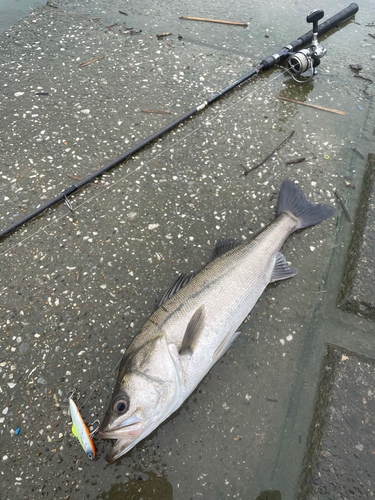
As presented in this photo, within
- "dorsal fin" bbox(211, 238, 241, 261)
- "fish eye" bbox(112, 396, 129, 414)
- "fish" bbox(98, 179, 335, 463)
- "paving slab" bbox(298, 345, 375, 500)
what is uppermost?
"dorsal fin" bbox(211, 238, 241, 261)

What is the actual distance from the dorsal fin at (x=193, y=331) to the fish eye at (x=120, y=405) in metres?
0.43

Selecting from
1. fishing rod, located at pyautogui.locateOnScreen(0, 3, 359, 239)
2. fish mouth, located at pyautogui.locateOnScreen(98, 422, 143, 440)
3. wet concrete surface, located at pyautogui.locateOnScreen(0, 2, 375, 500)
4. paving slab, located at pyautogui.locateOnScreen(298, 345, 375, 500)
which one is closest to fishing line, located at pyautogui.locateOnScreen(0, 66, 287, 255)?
wet concrete surface, located at pyautogui.locateOnScreen(0, 2, 375, 500)

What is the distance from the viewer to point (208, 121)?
136 inches

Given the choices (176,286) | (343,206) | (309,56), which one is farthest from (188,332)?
(309,56)

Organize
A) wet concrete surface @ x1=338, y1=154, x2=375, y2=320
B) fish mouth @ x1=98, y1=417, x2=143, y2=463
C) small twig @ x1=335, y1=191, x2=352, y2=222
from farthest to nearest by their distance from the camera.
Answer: small twig @ x1=335, y1=191, x2=352, y2=222, wet concrete surface @ x1=338, y1=154, x2=375, y2=320, fish mouth @ x1=98, y1=417, x2=143, y2=463

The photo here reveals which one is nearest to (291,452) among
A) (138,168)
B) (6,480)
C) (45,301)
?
(6,480)

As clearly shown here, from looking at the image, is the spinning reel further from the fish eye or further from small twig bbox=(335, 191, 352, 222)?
the fish eye

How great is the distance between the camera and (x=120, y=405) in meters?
1.80

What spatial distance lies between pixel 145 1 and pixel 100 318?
5.12 m

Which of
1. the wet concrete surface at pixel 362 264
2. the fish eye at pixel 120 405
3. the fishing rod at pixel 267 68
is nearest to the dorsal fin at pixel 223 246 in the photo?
the wet concrete surface at pixel 362 264

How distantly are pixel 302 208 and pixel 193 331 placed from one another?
146cm

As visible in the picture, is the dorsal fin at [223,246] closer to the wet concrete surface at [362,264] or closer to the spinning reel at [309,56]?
the wet concrete surface at [362,264]

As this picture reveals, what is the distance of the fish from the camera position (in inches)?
70.7

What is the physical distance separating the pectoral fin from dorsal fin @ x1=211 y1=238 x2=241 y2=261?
348 mm
